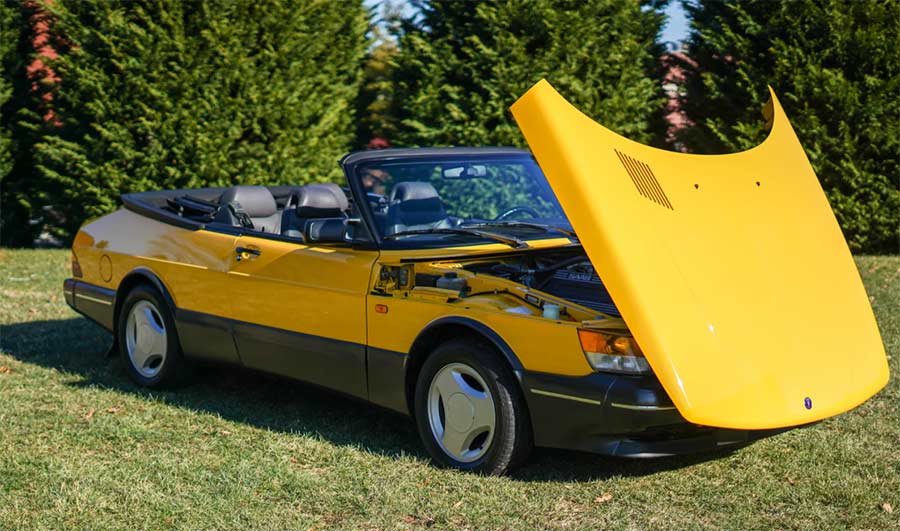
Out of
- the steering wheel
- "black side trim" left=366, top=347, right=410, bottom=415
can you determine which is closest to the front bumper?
"black side trim" left=366, top=347, right=410, bottom=415

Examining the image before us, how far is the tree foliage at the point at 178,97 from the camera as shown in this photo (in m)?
13.2

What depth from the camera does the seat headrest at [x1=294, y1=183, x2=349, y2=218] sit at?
6.62 m

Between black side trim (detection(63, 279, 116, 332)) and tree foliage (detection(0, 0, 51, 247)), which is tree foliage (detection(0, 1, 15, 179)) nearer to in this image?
tree foliage (detection(0, 0, 51, 247))

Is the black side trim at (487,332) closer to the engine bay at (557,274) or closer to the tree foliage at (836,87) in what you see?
the engine bay at (557,274)

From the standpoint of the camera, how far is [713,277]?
191 inches

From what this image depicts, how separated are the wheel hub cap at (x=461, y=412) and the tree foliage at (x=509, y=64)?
8.54m

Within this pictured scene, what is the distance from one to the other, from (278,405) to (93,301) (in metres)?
1.89

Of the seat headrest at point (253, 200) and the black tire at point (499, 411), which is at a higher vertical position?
the seat headrest at point (253, 200)

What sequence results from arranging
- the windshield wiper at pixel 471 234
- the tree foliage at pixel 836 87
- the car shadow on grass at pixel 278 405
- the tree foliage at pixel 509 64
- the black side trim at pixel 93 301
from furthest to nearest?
1. the tree foliage at pixel 509 64
2. the tree foliage at pixel 836 87
3. the black side trim at pixel 93 301
4. the windshield wiper at pixel 471 234
5. the car shadow on grass at pixel 278 405

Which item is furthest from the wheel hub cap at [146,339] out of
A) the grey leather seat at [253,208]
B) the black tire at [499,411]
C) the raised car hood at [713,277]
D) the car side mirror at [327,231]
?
the raised car hood at [713,277]

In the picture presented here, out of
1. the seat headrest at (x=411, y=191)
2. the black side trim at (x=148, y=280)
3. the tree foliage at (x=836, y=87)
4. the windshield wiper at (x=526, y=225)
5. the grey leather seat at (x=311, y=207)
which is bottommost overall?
the tree foliage at (x=836, y=87)

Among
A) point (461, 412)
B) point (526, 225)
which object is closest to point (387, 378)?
point (461, 412)

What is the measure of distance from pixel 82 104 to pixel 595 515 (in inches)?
422

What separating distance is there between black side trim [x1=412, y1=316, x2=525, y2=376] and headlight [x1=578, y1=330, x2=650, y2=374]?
363mm
